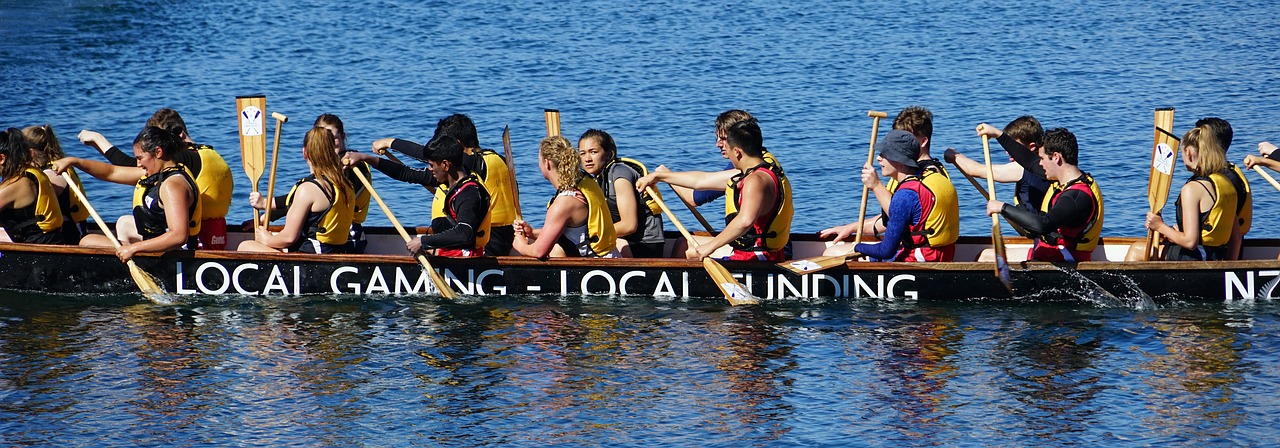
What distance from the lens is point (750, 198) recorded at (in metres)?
13.1

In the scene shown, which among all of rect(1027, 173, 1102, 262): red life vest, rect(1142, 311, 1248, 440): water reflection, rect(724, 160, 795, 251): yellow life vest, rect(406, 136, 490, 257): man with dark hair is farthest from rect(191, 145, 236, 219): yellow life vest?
rect(1142, 311, 1248, 440): water reflection

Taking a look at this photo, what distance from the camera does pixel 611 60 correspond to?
104 ft

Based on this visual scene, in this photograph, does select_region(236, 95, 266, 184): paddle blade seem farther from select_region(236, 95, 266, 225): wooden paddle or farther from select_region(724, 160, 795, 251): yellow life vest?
select_region(724, 160, 795, 251): yellow life vest

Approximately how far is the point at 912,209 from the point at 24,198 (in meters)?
7.91

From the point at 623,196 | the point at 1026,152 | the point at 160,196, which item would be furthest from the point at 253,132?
the point at 1026,152

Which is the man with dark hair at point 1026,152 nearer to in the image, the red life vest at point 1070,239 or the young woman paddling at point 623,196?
the red life vest at point 1070,239

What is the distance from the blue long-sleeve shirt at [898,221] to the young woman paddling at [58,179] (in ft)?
23.9

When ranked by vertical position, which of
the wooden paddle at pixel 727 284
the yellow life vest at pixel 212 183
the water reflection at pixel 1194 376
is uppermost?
the yellow life vest at pixel 212 183

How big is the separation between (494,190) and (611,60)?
18.0m

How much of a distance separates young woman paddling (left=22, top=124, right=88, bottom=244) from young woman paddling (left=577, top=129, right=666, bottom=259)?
473 centimetres

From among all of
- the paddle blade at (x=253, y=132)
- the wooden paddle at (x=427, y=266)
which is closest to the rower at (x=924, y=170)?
the wooden paddle at (x=427, y=266)

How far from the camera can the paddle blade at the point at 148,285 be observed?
14.0 m

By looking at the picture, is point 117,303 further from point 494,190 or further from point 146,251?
point 494,190

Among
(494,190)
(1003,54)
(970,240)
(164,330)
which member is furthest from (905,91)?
(164,330)
